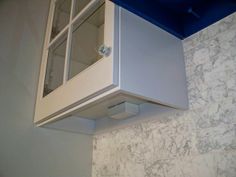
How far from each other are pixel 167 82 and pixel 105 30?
0.30 meters

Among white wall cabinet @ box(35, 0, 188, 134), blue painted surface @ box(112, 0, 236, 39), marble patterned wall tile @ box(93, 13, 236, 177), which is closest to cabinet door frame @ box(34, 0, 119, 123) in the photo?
white wall cabinet @ box(35, 0, 188, 134)

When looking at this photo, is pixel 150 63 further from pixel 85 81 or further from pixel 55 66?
pixel 55 66

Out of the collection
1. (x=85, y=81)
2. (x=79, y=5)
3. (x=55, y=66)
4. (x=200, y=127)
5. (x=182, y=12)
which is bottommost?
(x=200, y=127)

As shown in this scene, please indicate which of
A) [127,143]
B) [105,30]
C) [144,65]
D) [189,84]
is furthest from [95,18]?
[127,143]

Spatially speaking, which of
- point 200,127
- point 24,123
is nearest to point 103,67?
point 200,127

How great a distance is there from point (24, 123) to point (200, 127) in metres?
0.79

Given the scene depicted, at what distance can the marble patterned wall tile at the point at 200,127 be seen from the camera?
72 cm

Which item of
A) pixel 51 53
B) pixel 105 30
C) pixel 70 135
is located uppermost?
pixel 51 53

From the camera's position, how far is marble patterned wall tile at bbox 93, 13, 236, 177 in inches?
28.5

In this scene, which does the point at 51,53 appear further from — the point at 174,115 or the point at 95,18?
the point at 174,115

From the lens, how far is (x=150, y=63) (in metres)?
0.81

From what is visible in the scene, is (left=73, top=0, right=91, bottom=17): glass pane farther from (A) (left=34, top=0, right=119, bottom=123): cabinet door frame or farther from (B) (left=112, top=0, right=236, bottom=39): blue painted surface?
(B) (left=112, top=0, right=236, bottom=39): blue painted surface

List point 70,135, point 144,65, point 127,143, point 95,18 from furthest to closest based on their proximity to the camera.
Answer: point 70,135 → point 127,143 → point 95,18 → point 144,65

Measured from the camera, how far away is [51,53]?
1195 millimetres
